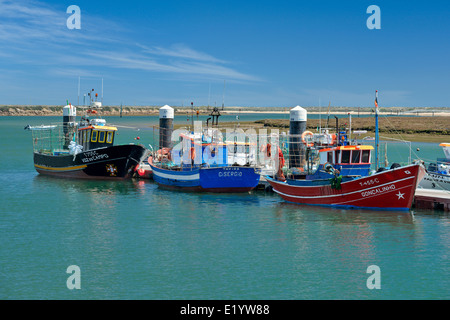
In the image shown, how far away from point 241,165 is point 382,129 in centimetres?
8250

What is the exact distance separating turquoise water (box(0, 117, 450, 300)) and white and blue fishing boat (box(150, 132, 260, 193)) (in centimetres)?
170

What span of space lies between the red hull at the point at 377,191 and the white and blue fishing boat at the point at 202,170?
6.95m

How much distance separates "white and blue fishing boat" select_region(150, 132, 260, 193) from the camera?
44.7m

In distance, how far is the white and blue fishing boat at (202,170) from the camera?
44.7 m

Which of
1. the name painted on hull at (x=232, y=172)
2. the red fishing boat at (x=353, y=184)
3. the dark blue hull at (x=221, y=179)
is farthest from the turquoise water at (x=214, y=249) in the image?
the name painted on hull at (x=232, y=172)

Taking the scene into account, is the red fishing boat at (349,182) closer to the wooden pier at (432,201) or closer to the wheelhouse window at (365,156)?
the wheelhouse window at (365,156)

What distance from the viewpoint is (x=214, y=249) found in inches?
1101

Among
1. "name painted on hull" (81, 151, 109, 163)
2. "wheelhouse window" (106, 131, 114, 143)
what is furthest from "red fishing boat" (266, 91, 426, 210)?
"wheelhouse window" (106, 131, 114, 143)

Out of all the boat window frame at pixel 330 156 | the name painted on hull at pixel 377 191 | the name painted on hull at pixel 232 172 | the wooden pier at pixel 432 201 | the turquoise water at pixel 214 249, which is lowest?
the turquoise water at pixel 214 249

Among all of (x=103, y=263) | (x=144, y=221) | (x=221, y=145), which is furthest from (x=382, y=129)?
(x=103, y=263)

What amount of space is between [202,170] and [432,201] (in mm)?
18408

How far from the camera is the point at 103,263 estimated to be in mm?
25328

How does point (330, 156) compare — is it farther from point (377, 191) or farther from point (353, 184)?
point (377, 191)
